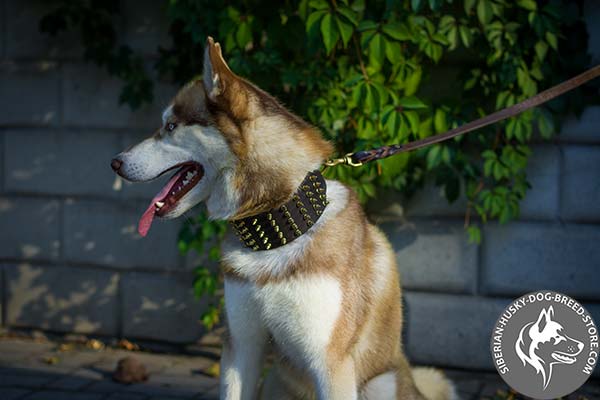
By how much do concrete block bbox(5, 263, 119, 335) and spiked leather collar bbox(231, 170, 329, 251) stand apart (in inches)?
109

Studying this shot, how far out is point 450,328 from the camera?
527cm

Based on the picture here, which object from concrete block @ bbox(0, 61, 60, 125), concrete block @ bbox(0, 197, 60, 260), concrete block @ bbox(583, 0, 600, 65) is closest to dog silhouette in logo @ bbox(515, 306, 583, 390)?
concrete block @ bbox(583, 0, 600, 65)

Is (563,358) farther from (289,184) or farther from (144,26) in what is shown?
(144,26)

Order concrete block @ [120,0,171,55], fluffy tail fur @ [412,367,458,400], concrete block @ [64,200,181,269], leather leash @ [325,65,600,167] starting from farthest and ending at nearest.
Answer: concrete block @ [64,200,181,269]
concrete block @ [120,0,171,55]
fluffy tail fur @ [412,367,458,400]
leather leash @ [325,65,600,167]

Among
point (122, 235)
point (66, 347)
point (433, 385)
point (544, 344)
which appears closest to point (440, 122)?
point (544, 344)

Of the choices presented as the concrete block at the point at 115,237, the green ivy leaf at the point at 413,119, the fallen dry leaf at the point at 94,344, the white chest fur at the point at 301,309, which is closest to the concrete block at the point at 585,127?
the green ivy leaf at the point at 413,119

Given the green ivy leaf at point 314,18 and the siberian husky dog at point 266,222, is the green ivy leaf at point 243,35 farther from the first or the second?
the siberian husky dog at point 266,222

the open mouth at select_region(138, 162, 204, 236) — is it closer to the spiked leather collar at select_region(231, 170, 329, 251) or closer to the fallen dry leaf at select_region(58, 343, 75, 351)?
the spiked leather collar at select_region(231, 170, 329, 251)

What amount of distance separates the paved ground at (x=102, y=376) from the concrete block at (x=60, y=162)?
41.7 inches

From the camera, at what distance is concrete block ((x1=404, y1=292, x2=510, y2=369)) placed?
520cm

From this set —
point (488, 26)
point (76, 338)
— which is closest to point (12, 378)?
point (76, 338)

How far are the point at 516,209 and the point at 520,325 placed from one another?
3.64ft

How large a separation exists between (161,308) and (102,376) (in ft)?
2.25

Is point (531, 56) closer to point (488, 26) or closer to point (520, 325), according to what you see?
point (488, 26)
